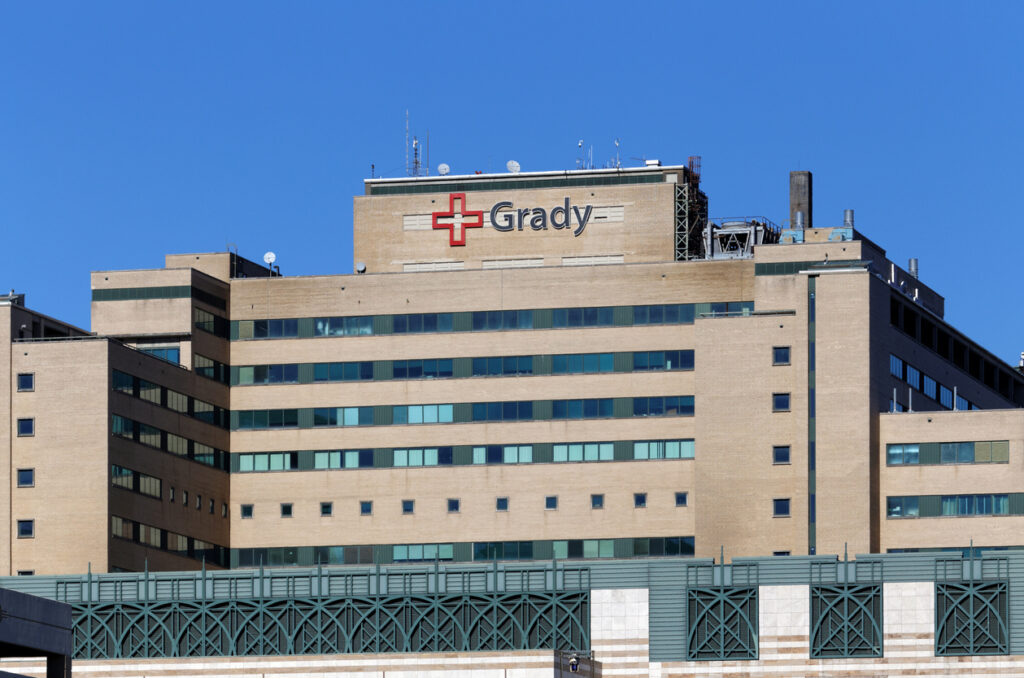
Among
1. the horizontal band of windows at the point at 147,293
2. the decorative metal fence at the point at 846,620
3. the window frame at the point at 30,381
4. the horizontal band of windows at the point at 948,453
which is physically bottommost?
the decorative metal fence at the point at 846,620

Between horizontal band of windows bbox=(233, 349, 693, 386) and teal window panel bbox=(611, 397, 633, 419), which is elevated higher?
horizontal band of windows bbox=(233, 349, 693, 386)

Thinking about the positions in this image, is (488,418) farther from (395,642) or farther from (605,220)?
(395,642)

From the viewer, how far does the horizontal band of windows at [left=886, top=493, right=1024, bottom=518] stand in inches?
6033

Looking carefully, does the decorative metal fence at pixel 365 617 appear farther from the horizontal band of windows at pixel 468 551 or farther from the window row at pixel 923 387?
the window row at pixel 923 387

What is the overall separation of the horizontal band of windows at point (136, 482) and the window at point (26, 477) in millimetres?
4704

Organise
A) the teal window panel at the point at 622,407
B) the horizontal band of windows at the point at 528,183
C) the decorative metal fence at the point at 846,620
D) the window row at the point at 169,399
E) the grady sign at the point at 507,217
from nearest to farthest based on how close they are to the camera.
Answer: the decorative metal fence at the point at 846,620 → the window row at the point at 169,399 → the teal window panel at the point at 622,407 → the grady sign at the point at 507,217 → the horizontal band of windows at the point at 528,183

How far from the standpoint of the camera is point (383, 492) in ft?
553

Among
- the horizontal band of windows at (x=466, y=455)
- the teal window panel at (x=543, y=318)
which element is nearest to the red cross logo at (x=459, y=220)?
the teal window panel at (x=543, y=318)

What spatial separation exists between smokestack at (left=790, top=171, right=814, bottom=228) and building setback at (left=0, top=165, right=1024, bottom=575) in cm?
275

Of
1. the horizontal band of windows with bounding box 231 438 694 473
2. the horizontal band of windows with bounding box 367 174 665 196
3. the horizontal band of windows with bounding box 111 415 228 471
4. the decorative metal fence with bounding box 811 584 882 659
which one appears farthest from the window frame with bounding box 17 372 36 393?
the decorative metal fence with bounding box 811 584 882 659

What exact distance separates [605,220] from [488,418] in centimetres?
1514

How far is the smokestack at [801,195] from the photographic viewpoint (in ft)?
588

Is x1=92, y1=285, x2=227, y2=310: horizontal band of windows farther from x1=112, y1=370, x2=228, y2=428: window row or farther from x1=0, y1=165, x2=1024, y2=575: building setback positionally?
x1=112, y1=370, x2=228, y2=428: window row

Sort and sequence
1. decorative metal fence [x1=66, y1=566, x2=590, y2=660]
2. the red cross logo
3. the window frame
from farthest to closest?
the red cross logo, the window frame, decorative metal fence [x1=66, y1=566, x2=590, y2=660]
